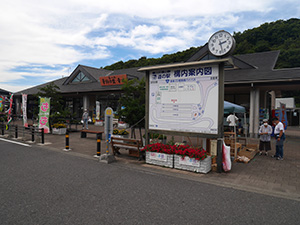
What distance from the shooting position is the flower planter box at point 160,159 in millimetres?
6923

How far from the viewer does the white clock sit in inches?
278

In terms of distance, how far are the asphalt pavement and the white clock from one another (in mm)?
4084

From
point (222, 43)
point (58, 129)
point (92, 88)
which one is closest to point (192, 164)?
point (222, 43)

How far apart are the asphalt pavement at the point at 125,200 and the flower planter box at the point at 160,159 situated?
1.69ft

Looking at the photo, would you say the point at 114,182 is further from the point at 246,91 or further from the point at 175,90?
the point at 246,91

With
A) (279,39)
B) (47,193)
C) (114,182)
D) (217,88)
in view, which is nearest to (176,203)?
(114,182)

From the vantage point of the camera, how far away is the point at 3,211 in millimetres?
3779

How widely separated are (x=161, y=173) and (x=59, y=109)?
42.1 feet

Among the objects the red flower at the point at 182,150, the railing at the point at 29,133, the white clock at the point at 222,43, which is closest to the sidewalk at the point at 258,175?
the red flower at the point at 182,150

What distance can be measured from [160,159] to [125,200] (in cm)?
294

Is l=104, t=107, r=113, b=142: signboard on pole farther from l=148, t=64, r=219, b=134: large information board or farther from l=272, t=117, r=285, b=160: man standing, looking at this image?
l=272, t=117, r=285, b=160: man standing

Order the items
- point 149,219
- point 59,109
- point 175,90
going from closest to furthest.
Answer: point 149,219 → point 175,90 → point 59,109

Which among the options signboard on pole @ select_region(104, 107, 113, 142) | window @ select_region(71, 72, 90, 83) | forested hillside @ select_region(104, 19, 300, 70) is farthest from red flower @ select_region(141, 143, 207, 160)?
forested hillside @ select_region(104, 19, 300, 70)

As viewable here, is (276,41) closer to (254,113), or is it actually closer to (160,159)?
(254,113)
